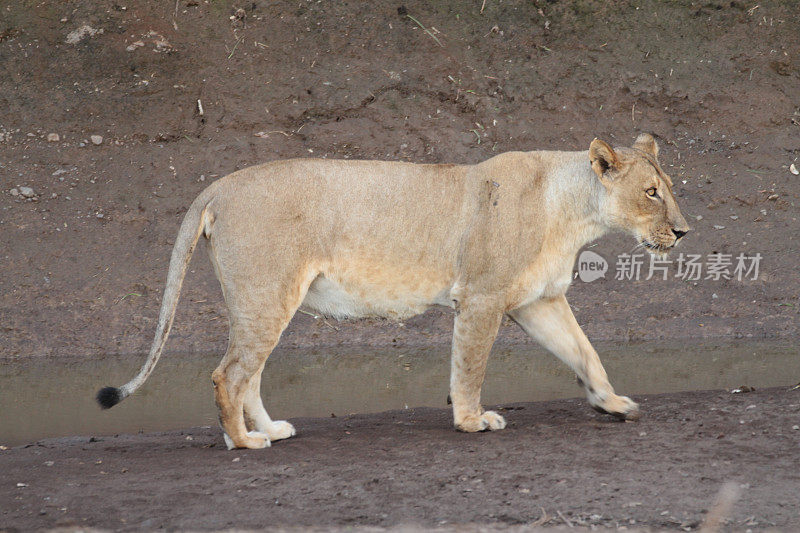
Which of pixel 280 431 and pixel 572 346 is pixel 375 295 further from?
pixel 572 346

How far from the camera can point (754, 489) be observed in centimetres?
411

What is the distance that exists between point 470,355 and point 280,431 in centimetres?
115

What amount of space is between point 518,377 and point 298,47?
586 cm

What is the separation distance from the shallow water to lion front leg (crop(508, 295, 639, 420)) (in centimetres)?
115

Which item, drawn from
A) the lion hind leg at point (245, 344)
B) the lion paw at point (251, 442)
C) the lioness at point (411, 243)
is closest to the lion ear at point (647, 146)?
the lioness at point (411, 243)

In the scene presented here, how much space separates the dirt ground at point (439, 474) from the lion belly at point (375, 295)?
2.29ft

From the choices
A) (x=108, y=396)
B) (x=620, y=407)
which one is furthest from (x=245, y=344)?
(x=620, y=407)

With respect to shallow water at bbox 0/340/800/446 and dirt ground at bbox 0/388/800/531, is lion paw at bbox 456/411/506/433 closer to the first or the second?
dirt ground at bbox 0/388/800/531

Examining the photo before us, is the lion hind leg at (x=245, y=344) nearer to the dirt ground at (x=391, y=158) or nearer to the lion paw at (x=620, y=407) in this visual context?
the dirt ground at (x=391, y=158)

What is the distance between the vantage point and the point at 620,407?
5.40m

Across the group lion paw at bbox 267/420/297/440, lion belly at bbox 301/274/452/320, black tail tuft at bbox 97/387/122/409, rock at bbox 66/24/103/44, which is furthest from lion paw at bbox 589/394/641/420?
rock at bbox 66/24/103/44

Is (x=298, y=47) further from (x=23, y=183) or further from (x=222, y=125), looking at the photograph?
(x=23, y=183)

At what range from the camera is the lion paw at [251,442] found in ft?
17.0

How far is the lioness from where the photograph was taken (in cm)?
514
